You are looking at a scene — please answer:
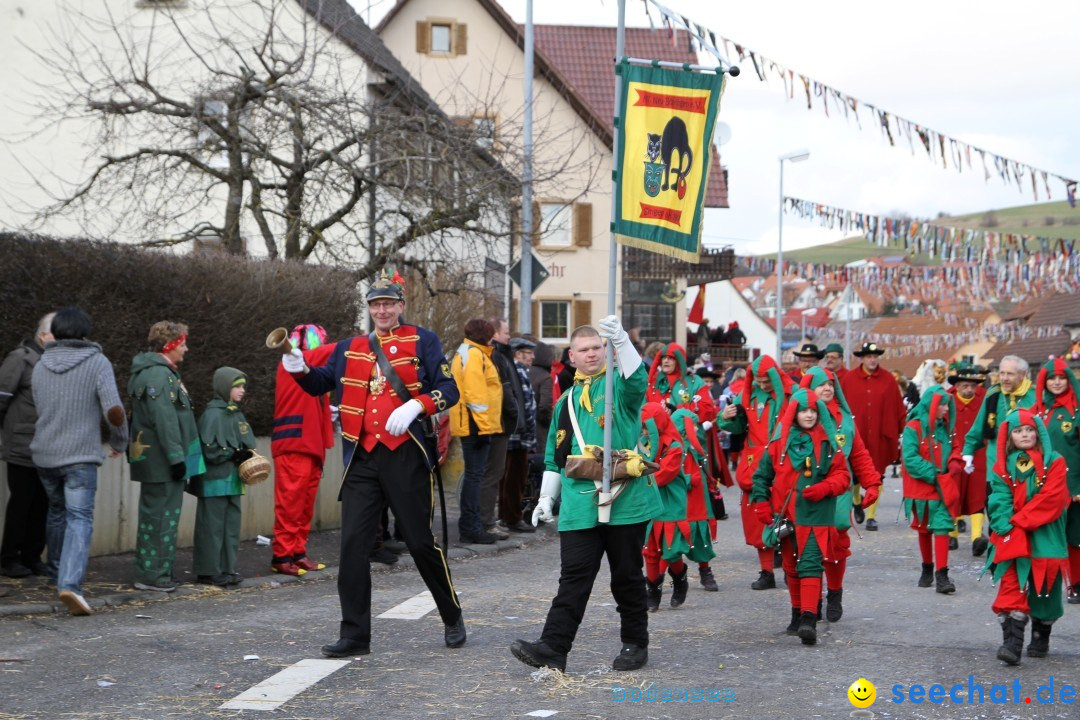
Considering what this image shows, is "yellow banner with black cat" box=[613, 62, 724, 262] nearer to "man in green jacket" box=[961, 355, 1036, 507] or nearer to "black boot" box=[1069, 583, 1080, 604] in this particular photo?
"man in green jacket" box=[961, 355, 1036, 507]

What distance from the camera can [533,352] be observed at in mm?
15156

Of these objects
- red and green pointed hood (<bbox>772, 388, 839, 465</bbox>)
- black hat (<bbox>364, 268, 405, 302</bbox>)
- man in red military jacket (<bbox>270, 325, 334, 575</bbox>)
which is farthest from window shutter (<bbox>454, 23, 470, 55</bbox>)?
black hat (<bbox>364, 268, 405, 302</bbox>)

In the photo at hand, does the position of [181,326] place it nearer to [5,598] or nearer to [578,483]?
[5,598]

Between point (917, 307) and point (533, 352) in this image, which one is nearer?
point (533, 352)

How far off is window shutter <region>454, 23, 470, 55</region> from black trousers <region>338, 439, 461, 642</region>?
34.3m

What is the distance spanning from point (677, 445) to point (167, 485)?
354 centimetres

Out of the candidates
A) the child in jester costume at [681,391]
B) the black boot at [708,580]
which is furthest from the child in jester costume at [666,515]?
the child in jester costume at [681,391]

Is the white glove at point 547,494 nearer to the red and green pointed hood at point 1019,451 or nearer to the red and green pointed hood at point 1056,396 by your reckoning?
the red and green pointed hood at point 1019,451

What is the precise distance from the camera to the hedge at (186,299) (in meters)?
10.9

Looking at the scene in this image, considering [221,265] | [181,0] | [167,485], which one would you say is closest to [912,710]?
[167,485]

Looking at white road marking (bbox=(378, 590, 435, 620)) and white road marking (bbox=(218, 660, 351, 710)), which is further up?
white road marking (bbox=(218, 660, 351, 710))

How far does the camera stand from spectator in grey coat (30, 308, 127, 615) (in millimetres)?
9258

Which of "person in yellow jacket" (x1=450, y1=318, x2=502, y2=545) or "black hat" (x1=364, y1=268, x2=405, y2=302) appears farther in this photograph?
"person in yellow jacket" (x1=450, y1=318, x2=502, y2=545)

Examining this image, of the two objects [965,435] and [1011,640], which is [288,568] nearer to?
[1011,640]
